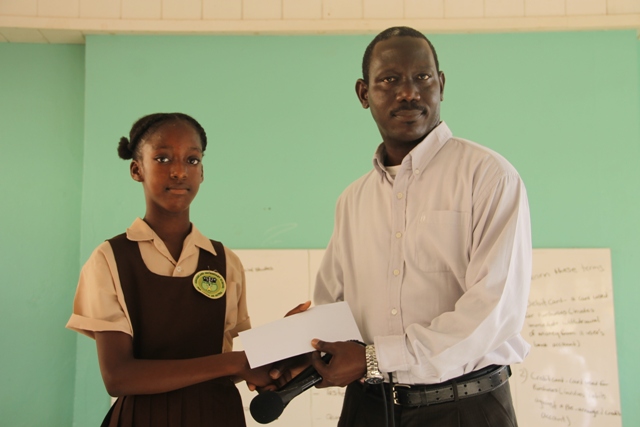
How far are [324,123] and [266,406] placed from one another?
7.37ft

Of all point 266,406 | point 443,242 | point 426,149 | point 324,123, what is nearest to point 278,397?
point 266,406

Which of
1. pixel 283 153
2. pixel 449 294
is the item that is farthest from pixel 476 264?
pixel 283 153

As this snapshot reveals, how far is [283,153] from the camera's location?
3.42m

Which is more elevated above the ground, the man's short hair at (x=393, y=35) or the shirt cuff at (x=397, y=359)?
the man's short hair at (x=393, y=35)

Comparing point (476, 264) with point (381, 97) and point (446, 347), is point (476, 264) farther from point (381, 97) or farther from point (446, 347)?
point (381, 97)

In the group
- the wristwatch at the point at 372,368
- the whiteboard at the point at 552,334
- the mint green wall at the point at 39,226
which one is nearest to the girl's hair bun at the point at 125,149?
the wristwatch at the point at 372,368

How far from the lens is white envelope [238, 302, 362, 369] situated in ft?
4.71

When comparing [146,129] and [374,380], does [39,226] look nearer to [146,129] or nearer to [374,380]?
[146,129]

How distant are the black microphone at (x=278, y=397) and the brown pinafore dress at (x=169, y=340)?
0.16 m

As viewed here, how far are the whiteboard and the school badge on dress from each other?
1540 millimetres

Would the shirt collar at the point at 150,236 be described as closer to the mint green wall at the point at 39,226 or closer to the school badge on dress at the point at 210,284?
the school badge on dress at the point at 210,284

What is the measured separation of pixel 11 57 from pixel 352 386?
304 centimetres

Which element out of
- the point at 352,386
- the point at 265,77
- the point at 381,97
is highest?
the point at 265,77

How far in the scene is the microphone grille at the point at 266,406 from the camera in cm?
141
